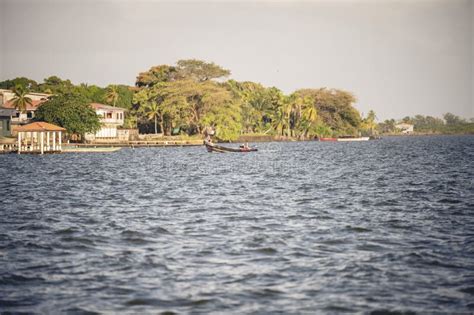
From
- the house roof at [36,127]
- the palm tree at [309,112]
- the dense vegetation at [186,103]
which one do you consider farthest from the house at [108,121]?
the palm tree at [309,112]

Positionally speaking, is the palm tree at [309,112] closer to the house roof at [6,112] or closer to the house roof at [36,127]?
the house roof at [6,112]

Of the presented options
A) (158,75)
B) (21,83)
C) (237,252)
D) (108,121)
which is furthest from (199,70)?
(237,252)

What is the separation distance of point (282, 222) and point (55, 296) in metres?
11.6

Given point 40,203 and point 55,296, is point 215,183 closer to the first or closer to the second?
point 40,203

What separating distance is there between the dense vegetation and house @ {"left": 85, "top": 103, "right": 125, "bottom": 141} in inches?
201

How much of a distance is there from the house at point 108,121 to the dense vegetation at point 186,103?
16.8 ft

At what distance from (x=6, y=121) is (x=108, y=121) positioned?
69.5ft

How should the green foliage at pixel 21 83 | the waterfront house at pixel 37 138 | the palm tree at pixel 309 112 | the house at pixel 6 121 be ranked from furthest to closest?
the palm tree at pixel 309 112 < the green foliage at pixel 21 83 < the house at pixel 6 121 < the waterfront house at pixel 37 138

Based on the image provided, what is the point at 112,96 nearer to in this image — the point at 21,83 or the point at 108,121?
the point at 108,121

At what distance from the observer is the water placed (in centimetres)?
1284

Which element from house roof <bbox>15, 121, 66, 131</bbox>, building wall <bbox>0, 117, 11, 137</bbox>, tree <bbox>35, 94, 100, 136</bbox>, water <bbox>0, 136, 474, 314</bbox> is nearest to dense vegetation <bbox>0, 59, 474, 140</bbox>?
tree <bbox>35, 94, 100, 136</bbox>

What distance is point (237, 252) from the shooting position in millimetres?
17438

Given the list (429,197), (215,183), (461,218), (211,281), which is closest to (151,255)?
(211,281)

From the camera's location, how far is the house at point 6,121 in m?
94.1
